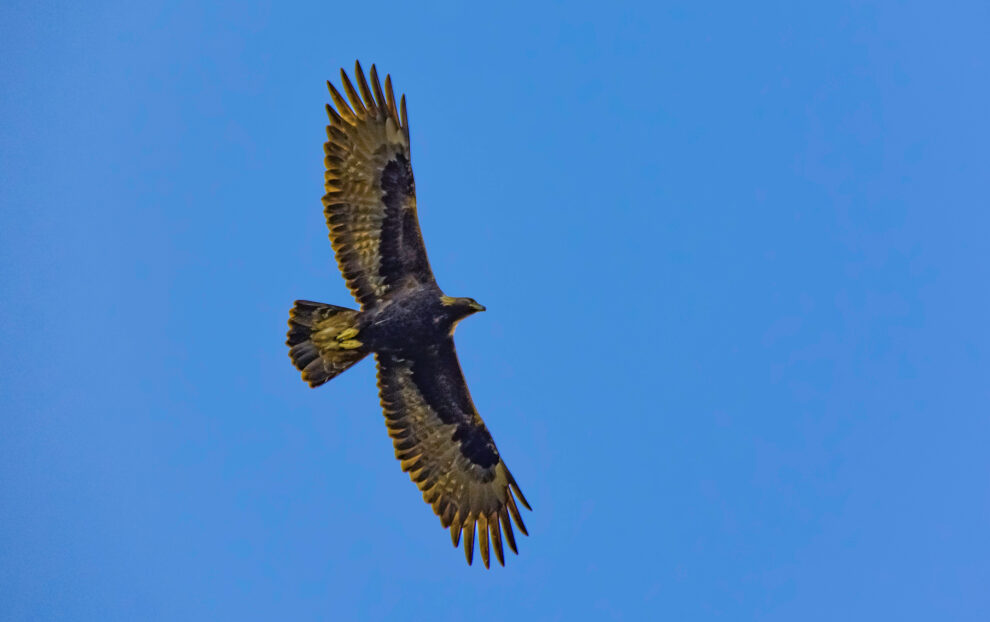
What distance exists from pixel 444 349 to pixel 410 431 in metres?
1.47

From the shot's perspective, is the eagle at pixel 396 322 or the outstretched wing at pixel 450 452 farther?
the outstretched wing at pixel 450 452

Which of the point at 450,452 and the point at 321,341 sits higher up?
the point at 321,341

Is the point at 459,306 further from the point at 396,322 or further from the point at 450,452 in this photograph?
the point at 450,452

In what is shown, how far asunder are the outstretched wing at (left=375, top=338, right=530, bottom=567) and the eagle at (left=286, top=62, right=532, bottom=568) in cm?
2

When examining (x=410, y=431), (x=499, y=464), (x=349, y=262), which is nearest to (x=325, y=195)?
(x=349, y=262)

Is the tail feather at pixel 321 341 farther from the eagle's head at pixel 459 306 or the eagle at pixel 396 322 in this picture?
the eagle's head at pixel 459 306

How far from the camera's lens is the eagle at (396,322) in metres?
16.0

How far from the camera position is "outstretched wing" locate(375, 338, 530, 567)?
16.8 m

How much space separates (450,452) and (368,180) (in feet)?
14.5

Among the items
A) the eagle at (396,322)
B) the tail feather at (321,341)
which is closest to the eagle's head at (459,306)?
the eagle at (396,322)

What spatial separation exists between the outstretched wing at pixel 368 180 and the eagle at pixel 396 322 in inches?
0.6

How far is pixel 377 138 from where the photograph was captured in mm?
15961

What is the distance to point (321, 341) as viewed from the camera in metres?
16.3

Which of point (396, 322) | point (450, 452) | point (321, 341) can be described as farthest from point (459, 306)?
point (450, 452)
